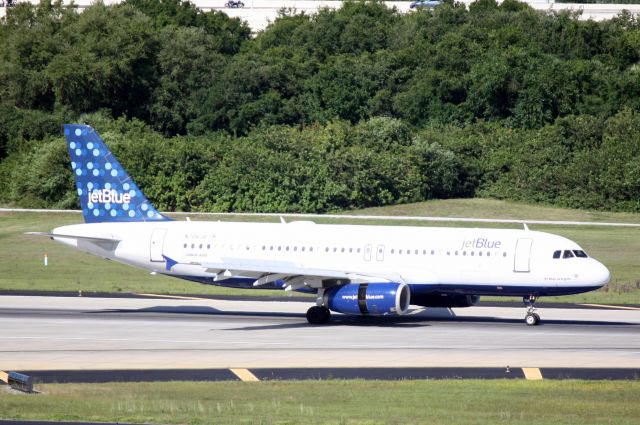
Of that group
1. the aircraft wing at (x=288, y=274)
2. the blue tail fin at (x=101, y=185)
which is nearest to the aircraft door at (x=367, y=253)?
the aircraft wing at (x=288, y=274)

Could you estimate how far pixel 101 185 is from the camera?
48.0 meters

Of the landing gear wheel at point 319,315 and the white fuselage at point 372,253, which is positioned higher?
the white fuselage at point 372,253

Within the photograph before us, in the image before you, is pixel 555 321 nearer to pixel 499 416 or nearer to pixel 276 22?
pixel 499 416

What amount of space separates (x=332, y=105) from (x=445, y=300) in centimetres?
6287

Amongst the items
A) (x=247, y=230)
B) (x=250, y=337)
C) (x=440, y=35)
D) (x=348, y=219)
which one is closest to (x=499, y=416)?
(x=250, y=337)

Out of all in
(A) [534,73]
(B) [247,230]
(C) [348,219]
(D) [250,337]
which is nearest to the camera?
(D) [250,337]

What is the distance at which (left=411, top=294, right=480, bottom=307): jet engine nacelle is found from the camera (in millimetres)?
43438

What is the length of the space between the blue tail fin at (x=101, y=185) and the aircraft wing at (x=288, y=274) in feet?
22.1

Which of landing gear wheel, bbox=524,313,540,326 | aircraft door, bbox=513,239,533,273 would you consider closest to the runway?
landing gear wheel, bbox=524,313,540,326

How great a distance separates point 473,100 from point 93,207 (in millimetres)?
59654

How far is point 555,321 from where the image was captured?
44000mm

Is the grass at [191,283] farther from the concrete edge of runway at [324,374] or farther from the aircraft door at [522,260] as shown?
the concrete edge of runway at [324,374]

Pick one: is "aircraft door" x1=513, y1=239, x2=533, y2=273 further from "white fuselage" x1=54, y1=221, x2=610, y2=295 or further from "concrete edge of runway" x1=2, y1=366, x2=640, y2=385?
"concrete edge of runway" x1=2, y1=366, x2=640, y2=385

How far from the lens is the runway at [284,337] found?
32.9m
